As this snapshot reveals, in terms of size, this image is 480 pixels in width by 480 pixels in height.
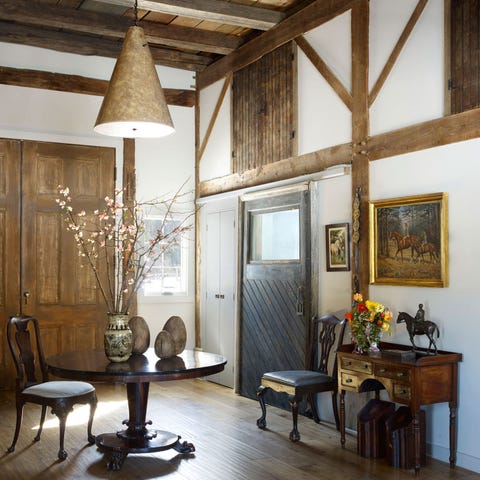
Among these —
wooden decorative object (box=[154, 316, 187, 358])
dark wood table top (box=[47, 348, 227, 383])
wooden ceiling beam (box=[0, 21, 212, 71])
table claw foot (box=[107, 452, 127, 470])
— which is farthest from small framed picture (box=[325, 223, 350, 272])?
wooden ceiling beam (box=[0, 21, 212, 71])

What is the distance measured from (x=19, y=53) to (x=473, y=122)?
544 cm

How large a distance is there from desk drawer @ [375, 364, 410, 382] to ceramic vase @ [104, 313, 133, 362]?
1868mm

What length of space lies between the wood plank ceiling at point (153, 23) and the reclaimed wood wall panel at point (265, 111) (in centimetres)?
40

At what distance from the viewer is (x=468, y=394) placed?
498cm

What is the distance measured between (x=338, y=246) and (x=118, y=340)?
90.0 inches

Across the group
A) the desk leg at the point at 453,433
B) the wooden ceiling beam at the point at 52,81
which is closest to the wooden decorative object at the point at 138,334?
the desk leg at the point at 453,433

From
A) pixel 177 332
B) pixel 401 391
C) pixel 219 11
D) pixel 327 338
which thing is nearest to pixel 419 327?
pixel 401 391

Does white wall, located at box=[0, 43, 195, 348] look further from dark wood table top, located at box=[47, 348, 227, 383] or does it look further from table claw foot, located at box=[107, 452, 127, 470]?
table claw foot, located at box=[107, 452, 127, 470]

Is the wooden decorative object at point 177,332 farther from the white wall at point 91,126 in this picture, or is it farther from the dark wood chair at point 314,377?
the white wall at point 91,126

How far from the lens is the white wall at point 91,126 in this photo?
26.4ft

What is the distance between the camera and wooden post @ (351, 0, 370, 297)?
5.97 m

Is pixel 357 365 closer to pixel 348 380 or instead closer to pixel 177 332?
pixel 348 380

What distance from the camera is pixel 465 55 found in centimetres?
505

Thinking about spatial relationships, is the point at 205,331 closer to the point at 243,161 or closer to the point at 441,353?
the point at 243,161
